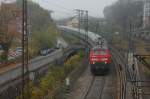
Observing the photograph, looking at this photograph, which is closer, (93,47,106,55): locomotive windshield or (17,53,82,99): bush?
(17,53,82,99): bush

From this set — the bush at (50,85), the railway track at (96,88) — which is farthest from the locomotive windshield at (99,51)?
the bush at (50,85)

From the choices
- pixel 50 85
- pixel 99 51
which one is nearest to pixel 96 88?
pixel 50 85

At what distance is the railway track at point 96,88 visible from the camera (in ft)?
94.7

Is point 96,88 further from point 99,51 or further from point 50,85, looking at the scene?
point 99,51

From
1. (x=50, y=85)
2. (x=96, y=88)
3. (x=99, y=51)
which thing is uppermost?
(x=99, y=51)

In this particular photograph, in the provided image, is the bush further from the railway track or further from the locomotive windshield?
the locomotive windshield

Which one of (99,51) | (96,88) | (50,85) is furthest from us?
(99,51)

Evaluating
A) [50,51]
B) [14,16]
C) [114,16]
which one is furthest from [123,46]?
[114,16]

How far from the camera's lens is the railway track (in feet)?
94.7

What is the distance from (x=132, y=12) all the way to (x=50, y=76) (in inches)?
3173

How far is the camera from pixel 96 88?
105 ft

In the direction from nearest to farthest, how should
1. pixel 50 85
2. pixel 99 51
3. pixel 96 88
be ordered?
pixel 50 85
pixel 96 88
pixel 99 51

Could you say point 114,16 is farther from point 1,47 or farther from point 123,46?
point 1,47

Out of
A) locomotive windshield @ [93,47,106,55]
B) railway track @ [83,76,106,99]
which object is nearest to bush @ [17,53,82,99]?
railway track @ [83,76,106,99]
